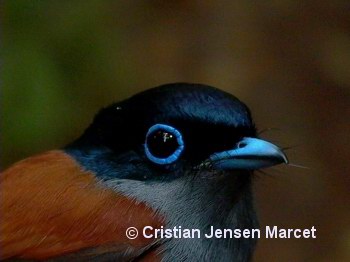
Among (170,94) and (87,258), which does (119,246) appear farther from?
(170,94)

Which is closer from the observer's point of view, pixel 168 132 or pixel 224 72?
pixel 168 132

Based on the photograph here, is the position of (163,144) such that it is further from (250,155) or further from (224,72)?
(224,72)

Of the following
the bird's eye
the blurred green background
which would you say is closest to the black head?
the bird's eye

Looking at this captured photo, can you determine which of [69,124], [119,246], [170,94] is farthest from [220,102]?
[69,124]

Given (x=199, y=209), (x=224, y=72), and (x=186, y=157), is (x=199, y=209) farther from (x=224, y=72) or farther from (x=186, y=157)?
(x=224, y=72)

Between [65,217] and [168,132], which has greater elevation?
[168,132]

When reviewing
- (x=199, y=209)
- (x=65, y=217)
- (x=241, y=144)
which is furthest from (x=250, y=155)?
(x=65, y=217)

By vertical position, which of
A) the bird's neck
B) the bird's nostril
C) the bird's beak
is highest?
the bird's nostril

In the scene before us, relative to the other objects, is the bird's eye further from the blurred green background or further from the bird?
the blurred green background
